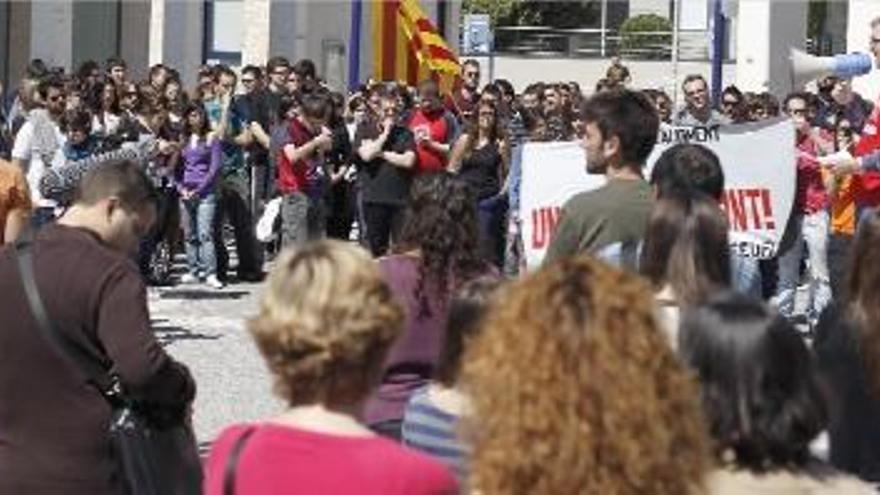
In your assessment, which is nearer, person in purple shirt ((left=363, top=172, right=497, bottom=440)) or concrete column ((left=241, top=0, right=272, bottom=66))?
person in purple shirt ((left=363, top=172, right=497, bottom=440))

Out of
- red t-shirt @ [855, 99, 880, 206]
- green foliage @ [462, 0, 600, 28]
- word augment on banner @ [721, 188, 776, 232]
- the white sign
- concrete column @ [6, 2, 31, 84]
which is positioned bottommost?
word augment on banner @ [721, 188, 776, 232]

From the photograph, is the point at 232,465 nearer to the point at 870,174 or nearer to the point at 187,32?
the point at 870,174

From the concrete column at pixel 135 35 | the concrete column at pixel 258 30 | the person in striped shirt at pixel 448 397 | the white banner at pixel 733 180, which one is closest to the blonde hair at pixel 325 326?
the person in striped shirt at pixel 448 397

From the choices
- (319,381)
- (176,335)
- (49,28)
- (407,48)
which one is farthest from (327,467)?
(49,28)

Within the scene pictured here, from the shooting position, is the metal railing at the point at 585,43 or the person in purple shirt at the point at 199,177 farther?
the metal railing at the point at 585,43

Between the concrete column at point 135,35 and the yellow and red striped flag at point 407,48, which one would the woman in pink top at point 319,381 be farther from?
the concrete column at point 135,35

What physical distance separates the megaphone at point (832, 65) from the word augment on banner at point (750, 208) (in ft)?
12.4

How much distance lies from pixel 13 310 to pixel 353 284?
2110 mm

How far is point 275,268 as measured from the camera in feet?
13.2

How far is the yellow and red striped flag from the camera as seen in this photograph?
21125 millimetres

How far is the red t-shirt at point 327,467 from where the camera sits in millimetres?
3756

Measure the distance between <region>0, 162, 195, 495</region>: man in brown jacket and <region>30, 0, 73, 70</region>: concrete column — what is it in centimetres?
2457

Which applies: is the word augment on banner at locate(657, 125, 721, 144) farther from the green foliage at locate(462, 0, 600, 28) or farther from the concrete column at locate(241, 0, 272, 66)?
the green foliage at locate(462, 0, 600, 28)

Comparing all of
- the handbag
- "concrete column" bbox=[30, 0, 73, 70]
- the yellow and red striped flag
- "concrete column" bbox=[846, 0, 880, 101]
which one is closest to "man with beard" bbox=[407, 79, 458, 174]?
the yellow and red striped flag
